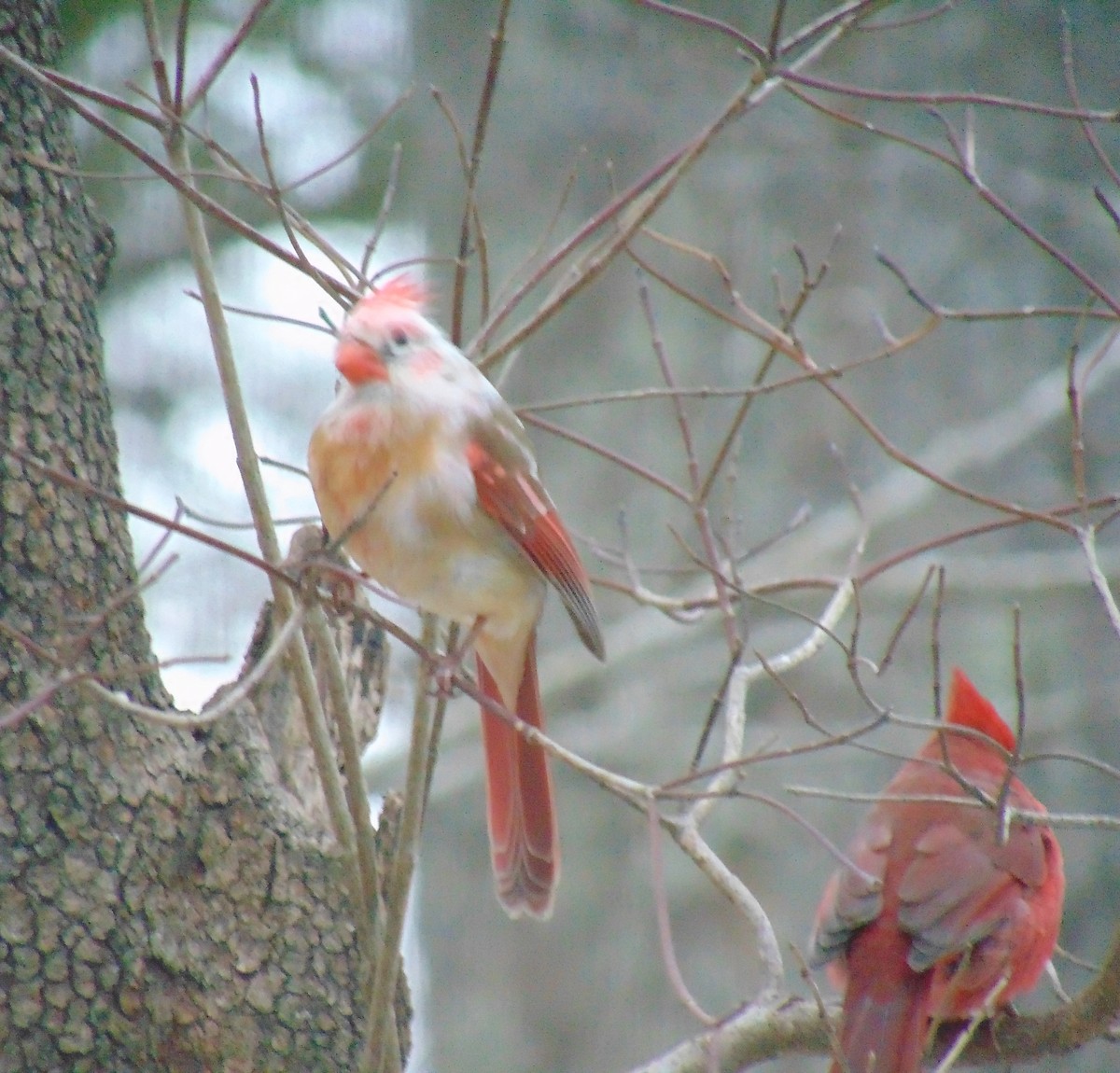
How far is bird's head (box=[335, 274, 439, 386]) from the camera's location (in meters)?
2.46

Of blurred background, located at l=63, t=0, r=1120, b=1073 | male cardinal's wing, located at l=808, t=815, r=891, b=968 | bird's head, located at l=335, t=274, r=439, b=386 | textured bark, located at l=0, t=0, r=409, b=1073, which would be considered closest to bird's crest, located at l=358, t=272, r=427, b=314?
bird's head, located at l=335, t=274, r=439, b=386

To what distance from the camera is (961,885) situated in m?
2.88

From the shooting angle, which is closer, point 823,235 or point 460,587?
point 460,587

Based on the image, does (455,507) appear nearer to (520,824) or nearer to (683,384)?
(520,824)

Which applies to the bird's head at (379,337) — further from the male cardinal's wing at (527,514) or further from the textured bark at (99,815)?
the textured bark at (99,815)

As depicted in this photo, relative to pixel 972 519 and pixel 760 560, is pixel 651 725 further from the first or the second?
pixel 972 519

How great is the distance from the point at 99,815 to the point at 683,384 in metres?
3.60

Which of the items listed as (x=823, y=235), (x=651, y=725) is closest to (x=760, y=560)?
(x=651, y=725)

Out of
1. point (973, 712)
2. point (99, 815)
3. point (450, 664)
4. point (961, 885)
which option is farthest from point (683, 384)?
point (99, 815)

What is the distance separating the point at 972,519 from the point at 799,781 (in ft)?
3.89

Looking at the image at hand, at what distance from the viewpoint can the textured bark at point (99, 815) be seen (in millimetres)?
2049

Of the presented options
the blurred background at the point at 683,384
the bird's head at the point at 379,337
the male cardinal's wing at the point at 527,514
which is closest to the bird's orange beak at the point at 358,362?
the bird's head at the point at 379,337

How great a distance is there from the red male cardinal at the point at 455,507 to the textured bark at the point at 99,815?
37cm

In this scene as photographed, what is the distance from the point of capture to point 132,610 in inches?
89.0
